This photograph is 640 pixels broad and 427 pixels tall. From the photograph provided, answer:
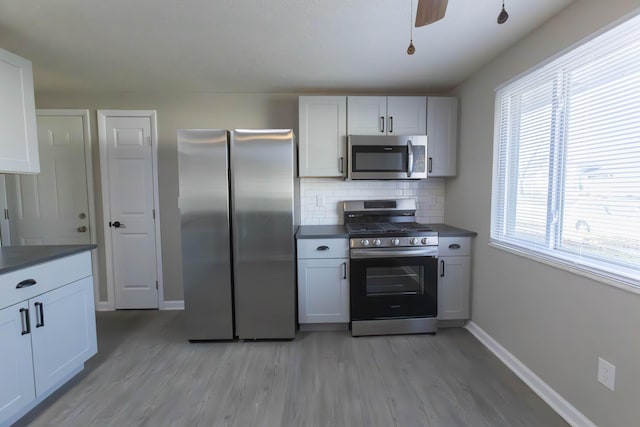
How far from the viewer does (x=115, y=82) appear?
8.51ft

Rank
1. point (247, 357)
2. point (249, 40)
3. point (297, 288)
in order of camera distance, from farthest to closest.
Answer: point (297, 288) → point (247, 357) → point (249, 40)

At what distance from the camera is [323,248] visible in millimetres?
2439

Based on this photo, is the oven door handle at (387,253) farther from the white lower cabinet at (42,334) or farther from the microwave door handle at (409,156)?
the white lower cabinet at (42,334)

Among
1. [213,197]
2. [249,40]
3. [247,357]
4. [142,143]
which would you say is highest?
[249,40]

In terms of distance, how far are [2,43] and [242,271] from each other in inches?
95.3

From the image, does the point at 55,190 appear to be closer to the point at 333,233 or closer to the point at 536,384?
the point at 333,233

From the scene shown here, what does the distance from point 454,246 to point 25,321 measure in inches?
123

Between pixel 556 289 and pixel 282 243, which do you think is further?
pixel 282 243

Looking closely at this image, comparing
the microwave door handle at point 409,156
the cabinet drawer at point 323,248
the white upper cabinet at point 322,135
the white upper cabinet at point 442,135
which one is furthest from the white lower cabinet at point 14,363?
the white upper cabinet at point 442,135

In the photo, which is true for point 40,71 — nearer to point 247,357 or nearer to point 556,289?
point 247,357

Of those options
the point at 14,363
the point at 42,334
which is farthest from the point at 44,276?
the point at 14,363

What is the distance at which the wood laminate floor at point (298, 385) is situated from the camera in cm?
157

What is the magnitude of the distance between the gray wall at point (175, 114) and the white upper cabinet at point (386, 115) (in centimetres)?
68

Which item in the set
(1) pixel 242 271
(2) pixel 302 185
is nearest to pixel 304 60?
(2) pixel 302 185
